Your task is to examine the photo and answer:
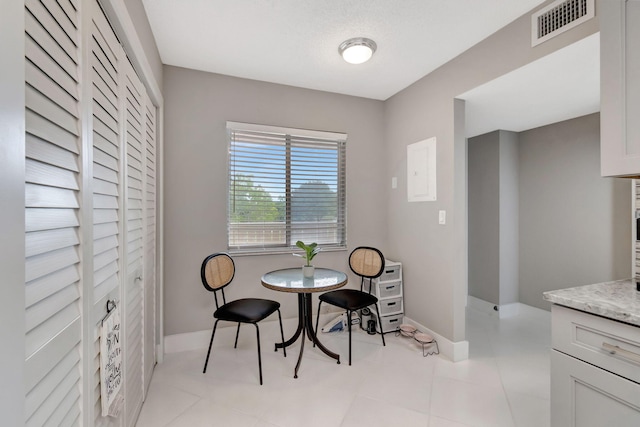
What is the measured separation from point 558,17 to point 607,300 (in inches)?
63.6

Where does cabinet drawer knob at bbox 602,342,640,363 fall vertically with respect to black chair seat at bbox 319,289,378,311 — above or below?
above

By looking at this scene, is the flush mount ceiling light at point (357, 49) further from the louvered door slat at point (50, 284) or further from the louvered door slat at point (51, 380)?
the louvered door slat at point (51, 380)

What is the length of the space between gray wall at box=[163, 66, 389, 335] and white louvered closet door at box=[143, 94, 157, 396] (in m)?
0.29

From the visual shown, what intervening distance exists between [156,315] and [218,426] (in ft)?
3.66

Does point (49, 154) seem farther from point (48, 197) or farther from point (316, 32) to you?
point (316, 32)

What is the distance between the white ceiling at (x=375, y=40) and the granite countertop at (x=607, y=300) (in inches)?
53.3

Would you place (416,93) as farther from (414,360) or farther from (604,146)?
(414,360)

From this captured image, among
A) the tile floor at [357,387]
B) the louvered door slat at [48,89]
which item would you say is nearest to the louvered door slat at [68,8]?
the louvered door slat at [48,89]

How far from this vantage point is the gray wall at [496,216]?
11.2 ft

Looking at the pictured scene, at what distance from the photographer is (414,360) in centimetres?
247

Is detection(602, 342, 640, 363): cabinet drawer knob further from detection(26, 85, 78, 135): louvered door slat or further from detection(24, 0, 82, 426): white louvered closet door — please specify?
detection(26, 85, 78, 135): louvered door slat

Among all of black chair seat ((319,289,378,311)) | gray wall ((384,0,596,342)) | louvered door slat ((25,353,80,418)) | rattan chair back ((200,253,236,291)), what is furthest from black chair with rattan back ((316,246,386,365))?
louvered door slat ((25,353,80,418))

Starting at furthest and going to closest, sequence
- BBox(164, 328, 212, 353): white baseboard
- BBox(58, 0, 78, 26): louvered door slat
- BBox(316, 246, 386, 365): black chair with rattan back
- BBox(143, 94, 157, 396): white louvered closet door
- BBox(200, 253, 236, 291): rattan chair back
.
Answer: BBox(164, 328, 212, 353): white baseboard → BBox(316, 246, 386, 365): black chair with rattan back → BBox(200, 253, 236, 291): rattan chair back → BBox(143, 94, 157, 396): white louvered closet door → BBox(58, 0, 78, 26): louvered door slat

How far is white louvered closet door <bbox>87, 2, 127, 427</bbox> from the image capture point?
1072 millimetres
